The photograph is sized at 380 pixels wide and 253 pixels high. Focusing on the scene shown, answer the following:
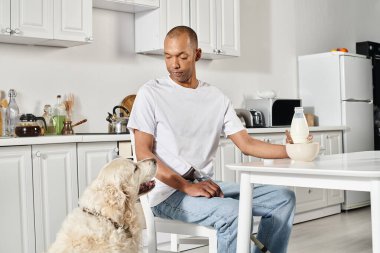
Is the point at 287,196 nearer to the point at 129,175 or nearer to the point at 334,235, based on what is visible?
the point at 129,175

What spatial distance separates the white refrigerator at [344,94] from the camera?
5277mm

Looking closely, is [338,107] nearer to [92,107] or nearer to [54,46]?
[92,107]

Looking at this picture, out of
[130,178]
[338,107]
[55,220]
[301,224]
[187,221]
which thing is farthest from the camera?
[338,107]

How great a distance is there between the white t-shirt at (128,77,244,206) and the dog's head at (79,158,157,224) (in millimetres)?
258

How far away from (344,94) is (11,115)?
10.8 feet

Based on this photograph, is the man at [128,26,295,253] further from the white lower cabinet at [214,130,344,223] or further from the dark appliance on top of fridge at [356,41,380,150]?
the dark appliance on top of fridge at [356,41,380,150]

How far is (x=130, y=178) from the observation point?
1.87 metres

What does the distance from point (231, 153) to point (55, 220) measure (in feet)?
5.11

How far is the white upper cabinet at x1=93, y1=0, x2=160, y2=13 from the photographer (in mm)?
3770

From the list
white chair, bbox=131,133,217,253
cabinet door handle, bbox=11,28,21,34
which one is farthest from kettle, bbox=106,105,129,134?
white chair, bbox=131,133,217,253

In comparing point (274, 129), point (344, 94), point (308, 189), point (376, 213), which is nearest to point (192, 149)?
point (376, 213)

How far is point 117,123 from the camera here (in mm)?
3600

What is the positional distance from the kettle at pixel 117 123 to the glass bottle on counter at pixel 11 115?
65cm

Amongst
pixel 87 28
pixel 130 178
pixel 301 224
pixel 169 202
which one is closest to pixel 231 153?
pixel 301 224
